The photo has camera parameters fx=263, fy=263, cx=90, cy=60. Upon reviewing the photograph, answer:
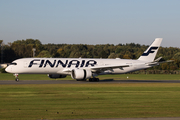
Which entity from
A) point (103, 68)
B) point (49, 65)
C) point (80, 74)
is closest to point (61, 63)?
point (49, 65)

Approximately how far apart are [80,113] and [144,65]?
36766 millimetres

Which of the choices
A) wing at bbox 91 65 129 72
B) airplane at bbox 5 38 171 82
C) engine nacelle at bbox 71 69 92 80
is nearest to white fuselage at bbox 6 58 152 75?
airplane at bbox 5 38 171 82

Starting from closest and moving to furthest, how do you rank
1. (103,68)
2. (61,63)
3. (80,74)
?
(80,74) → (61,63) → (103,68)

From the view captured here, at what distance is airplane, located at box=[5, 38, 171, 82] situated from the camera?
42906 mm

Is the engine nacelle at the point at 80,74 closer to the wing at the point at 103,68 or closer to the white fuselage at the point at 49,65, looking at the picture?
the wing at the point at 103,68

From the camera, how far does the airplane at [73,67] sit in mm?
42906

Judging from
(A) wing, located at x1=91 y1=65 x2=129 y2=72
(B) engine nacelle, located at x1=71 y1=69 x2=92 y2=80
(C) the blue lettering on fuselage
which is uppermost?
(C) the blue lettering on fuselage

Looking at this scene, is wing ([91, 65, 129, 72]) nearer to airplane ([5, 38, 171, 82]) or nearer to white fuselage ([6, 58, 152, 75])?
airplane ([5, 38, 171, 82])

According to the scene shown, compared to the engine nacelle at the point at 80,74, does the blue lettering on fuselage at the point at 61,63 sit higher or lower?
higher

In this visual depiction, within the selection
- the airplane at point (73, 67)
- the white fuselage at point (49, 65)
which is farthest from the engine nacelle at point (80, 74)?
the white fuselage at point (49, 65)

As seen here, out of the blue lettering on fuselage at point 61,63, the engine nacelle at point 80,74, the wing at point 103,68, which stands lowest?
the engine nacelle at point 80,74

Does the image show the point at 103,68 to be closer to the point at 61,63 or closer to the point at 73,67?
the point at 73,67

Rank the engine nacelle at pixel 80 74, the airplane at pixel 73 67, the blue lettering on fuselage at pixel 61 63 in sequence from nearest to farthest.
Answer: the engine nacelle at pixel 80 74
the airplane at pixel 73 67
the blue lettering on fuselage at pixel 61 63

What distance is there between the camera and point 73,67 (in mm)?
45062
